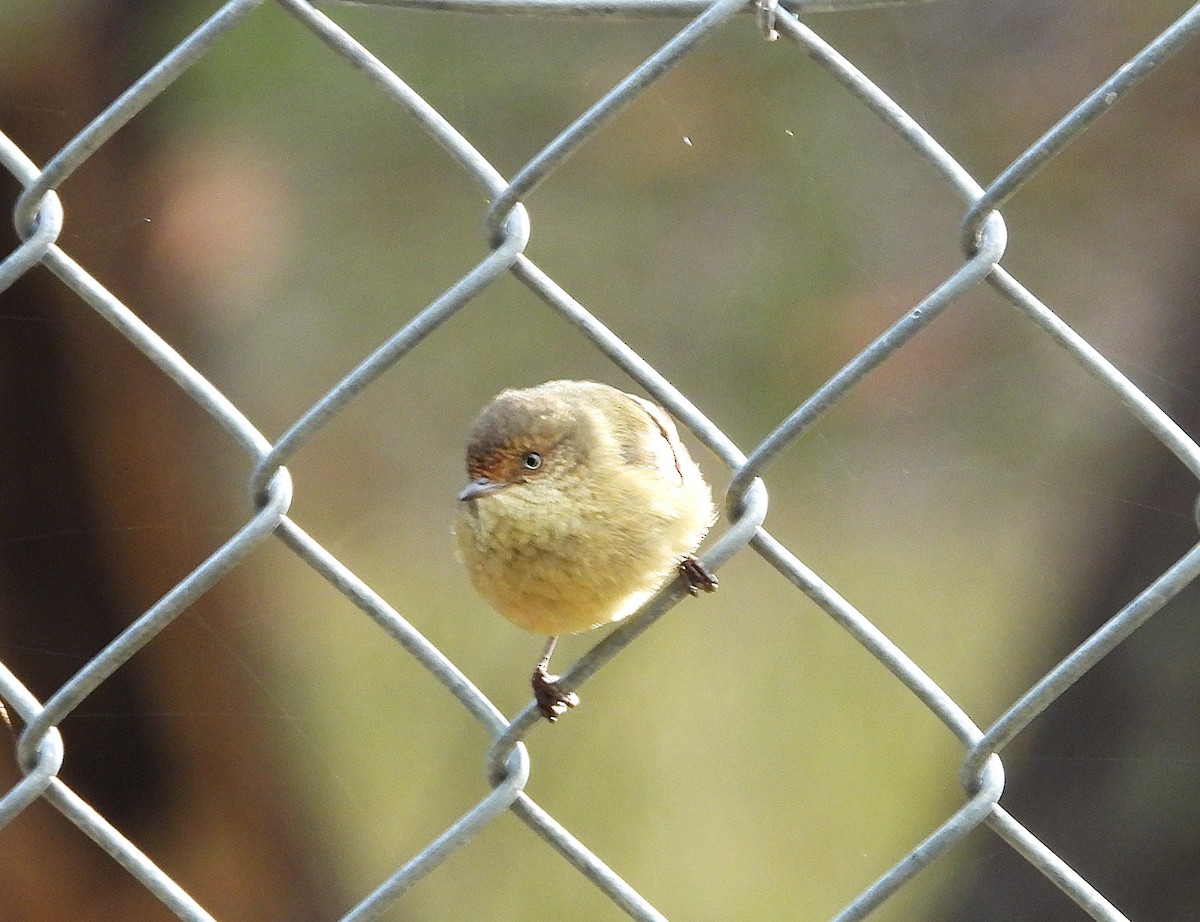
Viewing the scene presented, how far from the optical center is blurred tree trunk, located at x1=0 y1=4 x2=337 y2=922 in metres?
3.30

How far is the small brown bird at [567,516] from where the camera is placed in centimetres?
186

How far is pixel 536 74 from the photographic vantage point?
3.86 metres

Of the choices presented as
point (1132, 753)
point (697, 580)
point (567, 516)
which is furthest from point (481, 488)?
point (1132, 753)

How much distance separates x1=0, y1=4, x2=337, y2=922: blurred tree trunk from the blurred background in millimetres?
10

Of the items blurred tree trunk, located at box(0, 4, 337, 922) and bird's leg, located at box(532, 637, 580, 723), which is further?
blurred tree trunk, located at box(0, 4, 337, 922)

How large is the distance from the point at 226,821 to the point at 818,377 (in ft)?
6.56

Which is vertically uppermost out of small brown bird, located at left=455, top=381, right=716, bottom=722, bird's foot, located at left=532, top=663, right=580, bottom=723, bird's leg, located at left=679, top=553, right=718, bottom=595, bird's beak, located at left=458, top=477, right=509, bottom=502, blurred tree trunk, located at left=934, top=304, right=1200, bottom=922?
bird's beak, located at left=458, top=477, right=509, bottom=502

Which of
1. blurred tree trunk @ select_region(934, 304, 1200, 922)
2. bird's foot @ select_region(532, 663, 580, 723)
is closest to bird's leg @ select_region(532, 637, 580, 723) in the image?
bird's foot @ select_region(532, 663, 580, 723)

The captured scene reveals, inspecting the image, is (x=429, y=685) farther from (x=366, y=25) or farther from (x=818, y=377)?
(x=366, y=25)

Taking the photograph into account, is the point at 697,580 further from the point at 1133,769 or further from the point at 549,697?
the point at 1133,769

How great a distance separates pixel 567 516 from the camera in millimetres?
1925

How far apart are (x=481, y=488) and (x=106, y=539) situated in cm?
174

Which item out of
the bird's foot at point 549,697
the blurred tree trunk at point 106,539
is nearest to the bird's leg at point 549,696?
the bird's foot at point 549,697

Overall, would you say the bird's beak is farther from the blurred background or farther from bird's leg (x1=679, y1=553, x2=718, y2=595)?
the blurred background
